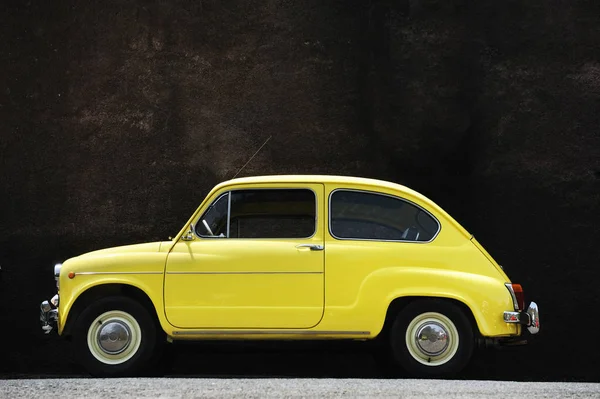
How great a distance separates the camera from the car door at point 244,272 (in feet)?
27.5

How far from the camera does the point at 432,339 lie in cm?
838

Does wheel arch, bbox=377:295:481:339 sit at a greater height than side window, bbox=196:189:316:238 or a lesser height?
lesser

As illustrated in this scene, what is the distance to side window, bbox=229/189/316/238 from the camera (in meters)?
8.54

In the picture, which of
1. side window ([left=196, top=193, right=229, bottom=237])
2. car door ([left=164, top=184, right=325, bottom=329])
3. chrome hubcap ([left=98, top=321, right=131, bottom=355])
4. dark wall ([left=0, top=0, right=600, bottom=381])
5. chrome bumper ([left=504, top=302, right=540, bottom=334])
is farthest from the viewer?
dark wall ([left=0, top=0, right=600, bottom=381])

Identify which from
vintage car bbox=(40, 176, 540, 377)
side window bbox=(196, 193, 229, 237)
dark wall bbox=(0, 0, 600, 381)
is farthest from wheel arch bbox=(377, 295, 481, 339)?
dark wall bbox=(0, 0, 600, 381)

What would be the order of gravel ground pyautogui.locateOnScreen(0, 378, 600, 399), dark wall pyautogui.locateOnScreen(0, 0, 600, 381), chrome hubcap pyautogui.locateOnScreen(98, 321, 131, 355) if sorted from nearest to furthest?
gravel ground pyautogui.locateOnScreen(0, 378, 600, 399) < chrome hubcap pyautogui.locateOnScreen(98, 321, 131, 355) < dark wall pyautogui.locateOnScreen(0, 0, 600, 381)

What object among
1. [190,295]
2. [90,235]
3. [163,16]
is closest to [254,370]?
[90,235]

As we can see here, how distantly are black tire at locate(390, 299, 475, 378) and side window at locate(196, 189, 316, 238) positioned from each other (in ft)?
3.29

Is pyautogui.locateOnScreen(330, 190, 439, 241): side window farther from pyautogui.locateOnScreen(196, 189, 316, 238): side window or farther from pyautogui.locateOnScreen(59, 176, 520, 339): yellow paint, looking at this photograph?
pyautogui.locateOnScreen(196, 189, 316, 238): side window

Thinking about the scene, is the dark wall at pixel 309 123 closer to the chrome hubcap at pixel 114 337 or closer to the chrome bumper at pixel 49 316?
the chrome bumper at pixel 49 316

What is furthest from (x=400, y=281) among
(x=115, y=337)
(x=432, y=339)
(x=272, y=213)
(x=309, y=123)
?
(x=309, y=123)

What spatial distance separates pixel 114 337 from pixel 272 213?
1531 millimetres

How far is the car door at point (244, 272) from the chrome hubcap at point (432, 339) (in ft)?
2.53

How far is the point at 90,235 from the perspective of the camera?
11.8 meters
